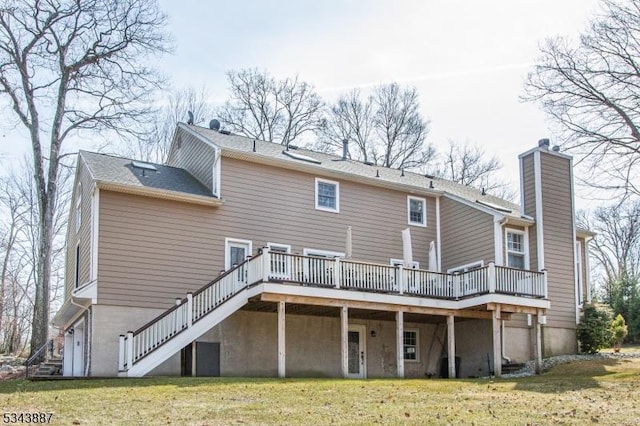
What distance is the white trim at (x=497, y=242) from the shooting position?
887 inches

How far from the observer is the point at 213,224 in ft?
68.2

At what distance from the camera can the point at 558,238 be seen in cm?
2386

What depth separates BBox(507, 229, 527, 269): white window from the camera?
23.1 meters

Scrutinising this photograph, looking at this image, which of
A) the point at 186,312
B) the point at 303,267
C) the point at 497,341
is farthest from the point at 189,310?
the point at 497,341

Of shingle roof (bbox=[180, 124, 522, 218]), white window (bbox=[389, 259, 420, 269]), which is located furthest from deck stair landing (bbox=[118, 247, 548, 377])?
shingle roof (bbox=[180, 124, 522, 218])

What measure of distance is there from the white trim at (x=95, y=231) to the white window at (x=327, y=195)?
22.1 feet

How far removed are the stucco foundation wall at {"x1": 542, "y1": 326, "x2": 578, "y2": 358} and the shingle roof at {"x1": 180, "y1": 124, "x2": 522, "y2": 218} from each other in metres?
3.85

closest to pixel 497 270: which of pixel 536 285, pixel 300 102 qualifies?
pixel 536 285

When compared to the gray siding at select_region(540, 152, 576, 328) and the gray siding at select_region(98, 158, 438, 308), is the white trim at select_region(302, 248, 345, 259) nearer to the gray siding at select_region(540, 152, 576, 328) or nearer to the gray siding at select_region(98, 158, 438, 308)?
the gray siding at select_region(98, 158, 438, 308)

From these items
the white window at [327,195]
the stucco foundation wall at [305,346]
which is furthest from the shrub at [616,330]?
the white window at [327,195]

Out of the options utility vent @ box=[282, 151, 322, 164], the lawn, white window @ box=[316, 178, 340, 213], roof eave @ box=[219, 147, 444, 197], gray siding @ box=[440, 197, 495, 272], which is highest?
utility vent @ box=[282, 151, 322, 164]

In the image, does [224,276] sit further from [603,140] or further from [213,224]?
[603,140]

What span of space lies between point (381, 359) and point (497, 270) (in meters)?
4.92

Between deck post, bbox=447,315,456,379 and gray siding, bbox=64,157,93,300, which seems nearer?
gray siding, bbox=64,157,93,300
